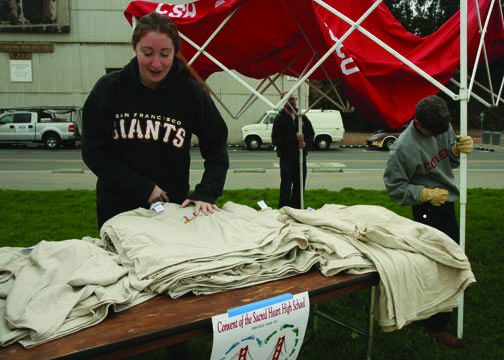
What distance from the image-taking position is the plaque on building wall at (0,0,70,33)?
19.9 m

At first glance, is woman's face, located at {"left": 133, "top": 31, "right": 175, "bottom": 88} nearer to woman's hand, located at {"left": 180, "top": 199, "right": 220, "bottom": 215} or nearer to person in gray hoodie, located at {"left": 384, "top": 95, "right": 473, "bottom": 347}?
woman's hand, located at {"left": 180, "top": 199, "right": 220, "bottom": 215}

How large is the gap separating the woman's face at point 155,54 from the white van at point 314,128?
53.8 feet

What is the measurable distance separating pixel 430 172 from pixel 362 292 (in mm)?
1294

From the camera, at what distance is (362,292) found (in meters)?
3.63

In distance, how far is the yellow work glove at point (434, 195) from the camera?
277 cm

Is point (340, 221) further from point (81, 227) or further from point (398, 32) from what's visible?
point (81, 227)

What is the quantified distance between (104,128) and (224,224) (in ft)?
2.62

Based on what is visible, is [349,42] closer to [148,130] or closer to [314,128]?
[148,130]

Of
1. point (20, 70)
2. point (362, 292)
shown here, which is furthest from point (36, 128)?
point (362, 292)

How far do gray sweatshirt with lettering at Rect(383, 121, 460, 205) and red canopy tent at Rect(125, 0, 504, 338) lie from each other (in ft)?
0.75

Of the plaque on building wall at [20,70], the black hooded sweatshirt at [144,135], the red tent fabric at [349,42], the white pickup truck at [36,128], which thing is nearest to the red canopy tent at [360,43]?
the red tent fabric at [349,42]

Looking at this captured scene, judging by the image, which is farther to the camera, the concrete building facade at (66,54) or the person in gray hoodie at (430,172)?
the concrete building facade at (66,54)

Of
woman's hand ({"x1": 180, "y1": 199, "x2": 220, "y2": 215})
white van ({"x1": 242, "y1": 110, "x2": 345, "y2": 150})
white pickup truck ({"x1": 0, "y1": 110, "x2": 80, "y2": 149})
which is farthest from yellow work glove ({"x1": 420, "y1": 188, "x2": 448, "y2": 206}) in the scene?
white pickup truck ({"x1": 0, "y1": 110, "x2": 80, "y2": 149})

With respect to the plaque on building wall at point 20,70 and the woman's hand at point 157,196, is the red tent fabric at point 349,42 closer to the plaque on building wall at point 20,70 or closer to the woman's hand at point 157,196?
the woman's hand at point 157,196
